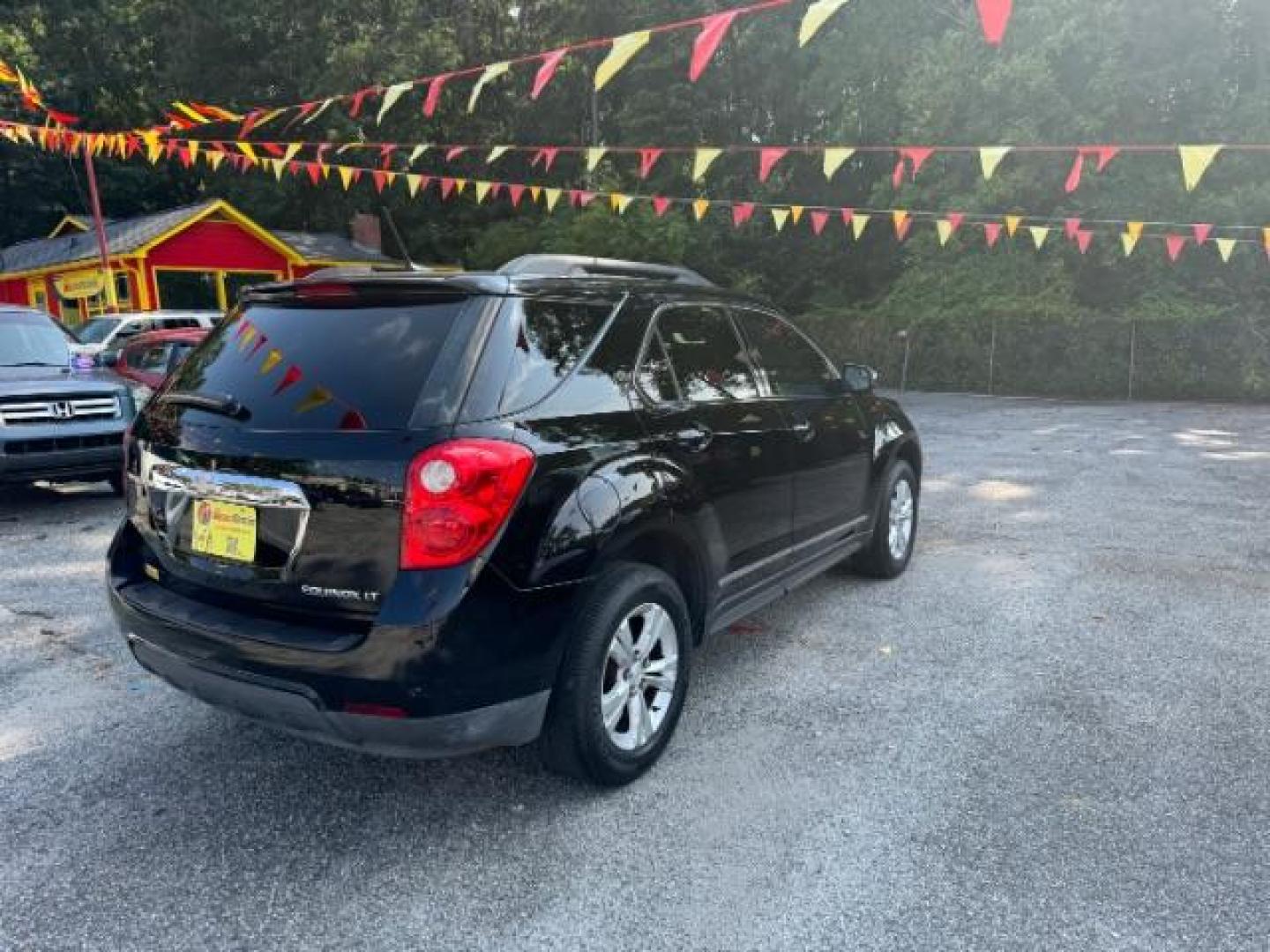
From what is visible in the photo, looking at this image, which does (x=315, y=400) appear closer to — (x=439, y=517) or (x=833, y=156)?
(x=439, y=517)

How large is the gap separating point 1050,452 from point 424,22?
1318 inches

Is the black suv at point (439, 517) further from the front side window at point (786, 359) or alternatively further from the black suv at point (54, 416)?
the black suv at point (54, 416)

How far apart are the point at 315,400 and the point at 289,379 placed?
18 centimetres

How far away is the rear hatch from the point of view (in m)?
2.58

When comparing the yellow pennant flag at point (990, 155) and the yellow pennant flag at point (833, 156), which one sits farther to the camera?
the yellow pennant flag at point (833, 156)

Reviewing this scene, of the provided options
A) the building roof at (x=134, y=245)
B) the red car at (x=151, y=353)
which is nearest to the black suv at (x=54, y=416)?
the red car at (x=151, y=353)

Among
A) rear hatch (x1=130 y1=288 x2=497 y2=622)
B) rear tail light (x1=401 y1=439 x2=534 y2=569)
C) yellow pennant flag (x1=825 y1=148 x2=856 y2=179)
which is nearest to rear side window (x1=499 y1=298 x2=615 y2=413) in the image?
rear hatch (x1=130 y1=288 x2=497 y2=622)

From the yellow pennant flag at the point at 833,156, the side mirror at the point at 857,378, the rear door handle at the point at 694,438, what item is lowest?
the rear door handle at the point at 694,438

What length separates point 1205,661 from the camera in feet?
13.9

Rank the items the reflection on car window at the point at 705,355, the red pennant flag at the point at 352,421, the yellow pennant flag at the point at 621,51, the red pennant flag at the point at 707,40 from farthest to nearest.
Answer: the yellow pennant flag at the point at 621,51
the red pennant flag at the point at 707,40
the reflection on car window at the point at 705,355
the red pennant flag at the point at 352,421

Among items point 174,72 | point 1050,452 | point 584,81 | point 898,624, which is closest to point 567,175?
point 584,81

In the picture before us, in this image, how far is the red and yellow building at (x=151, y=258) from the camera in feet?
78.7

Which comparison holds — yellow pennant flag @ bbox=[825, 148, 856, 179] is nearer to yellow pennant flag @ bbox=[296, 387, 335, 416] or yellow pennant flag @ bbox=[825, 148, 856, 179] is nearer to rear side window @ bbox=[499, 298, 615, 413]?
rear side window @ bbox=[499, 298, 615, 413]

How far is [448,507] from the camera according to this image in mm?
2531
